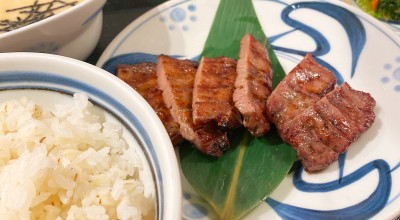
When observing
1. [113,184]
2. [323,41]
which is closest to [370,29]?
[323,41]

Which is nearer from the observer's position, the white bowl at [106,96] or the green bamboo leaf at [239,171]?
the white bowl at [106,96]

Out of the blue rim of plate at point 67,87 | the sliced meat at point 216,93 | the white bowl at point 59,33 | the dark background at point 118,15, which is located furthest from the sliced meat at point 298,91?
the dark background at point 118,15

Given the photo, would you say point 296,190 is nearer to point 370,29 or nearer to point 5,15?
point 370,29

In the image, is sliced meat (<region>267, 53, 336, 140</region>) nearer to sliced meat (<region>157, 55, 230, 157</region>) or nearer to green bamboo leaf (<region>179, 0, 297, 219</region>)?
green bamboo leaf (<region>179, 0, 297, 219</region>)

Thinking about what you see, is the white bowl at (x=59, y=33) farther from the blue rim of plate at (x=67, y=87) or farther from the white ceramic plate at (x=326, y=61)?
the blue rim of plate at (x=67, y=87)

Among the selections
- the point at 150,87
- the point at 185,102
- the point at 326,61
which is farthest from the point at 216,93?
the point at 326,61

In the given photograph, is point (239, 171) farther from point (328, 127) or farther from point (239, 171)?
point (328, 127)
